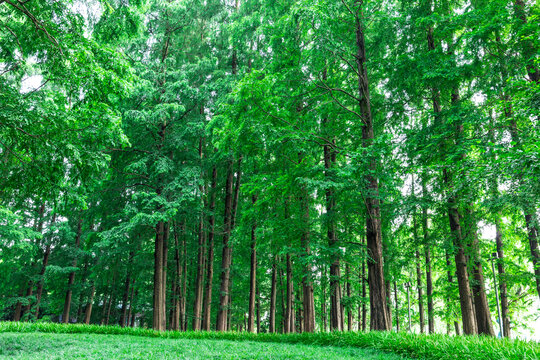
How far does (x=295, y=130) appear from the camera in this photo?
861 centimetres

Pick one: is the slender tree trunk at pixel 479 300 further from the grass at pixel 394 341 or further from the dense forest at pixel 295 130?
the grass at pixel 394 341

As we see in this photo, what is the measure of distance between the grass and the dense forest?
3.90 ft

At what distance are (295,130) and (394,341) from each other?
5315 mm

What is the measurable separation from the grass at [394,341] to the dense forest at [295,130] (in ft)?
3.90

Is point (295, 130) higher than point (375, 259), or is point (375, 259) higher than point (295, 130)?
point (295, 130)

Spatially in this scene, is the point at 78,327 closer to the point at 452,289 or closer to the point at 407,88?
the point at 407,88

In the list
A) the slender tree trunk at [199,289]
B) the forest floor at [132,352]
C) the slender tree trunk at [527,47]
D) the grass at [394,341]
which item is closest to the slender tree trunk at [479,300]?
the grass at [394,341]

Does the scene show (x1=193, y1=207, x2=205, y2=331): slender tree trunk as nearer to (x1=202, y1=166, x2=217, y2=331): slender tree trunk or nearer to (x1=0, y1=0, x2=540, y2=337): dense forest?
(x1=0, y1=0, x2=540, y2=337): dense forest

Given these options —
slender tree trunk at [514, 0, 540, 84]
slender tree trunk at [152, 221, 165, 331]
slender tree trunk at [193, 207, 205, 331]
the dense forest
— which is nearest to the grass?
the dense forest

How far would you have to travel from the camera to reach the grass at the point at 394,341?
4.21 m

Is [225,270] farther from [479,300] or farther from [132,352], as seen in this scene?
[479,300]

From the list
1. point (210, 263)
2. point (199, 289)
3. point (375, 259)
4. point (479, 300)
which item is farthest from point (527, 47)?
point (199, 289)

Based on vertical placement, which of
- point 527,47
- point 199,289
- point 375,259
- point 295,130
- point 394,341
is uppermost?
point 527,47

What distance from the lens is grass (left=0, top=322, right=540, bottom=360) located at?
4207 millimetres
